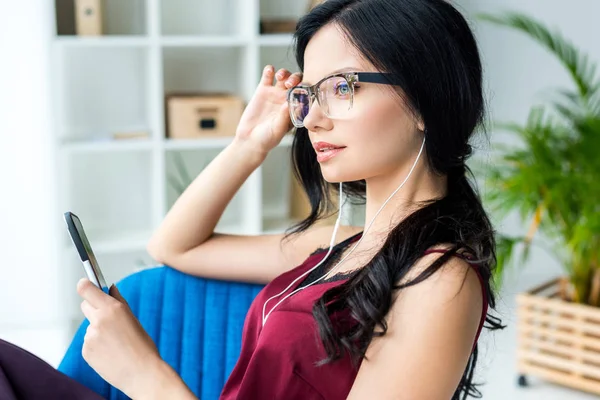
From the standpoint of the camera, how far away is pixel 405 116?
120 cm

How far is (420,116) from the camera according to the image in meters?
1.19

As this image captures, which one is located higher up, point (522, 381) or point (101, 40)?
point (101, 40)

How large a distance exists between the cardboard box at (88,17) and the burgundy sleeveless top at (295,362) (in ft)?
6.91

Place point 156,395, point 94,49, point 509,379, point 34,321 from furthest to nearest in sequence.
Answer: point 34,321 → point 94,49 → point 509,379 → point 156,395

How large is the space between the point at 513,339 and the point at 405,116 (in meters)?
2.58

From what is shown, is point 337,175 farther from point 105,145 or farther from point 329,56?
point 105,145

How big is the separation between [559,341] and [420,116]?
193cm

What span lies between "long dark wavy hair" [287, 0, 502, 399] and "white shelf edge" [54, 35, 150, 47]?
6.52 ft

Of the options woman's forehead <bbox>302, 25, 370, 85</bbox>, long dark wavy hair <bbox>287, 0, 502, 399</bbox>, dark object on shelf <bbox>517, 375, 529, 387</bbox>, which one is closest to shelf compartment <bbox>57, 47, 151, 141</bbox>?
dark object on shelf <bbox>517, 375, 529, 387</bbox>

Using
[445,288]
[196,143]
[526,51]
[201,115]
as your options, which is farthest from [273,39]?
[445,288]

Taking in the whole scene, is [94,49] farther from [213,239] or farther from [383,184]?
[383,184]

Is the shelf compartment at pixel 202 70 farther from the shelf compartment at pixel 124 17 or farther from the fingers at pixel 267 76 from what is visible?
the fingers at pixel 267 76

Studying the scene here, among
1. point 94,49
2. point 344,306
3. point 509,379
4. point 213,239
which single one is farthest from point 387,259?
point 94,49

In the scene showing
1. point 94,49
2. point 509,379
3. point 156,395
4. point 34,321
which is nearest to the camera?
point 156,395
